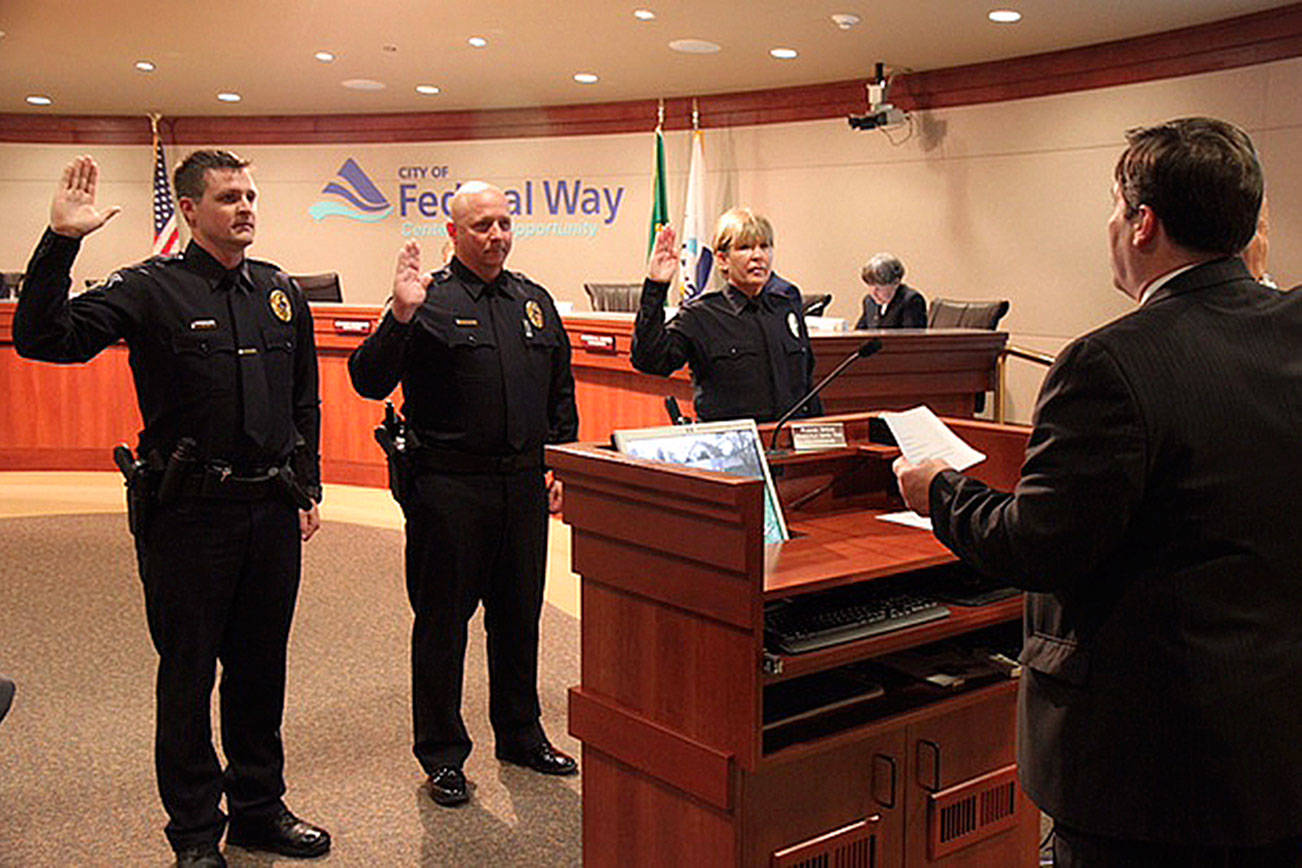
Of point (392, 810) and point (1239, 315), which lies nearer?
point (1239, 315)

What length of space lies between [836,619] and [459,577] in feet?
4.39

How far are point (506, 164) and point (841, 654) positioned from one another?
9.86 meters

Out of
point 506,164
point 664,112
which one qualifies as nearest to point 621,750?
point 664,112

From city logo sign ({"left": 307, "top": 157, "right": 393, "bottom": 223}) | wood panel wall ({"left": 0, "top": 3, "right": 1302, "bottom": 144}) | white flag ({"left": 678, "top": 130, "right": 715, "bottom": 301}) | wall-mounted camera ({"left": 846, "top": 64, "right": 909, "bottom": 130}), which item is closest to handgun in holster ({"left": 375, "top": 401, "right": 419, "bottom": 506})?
wood panel wall ({"left": 0, "top": 3, "right": 1302, "bottom": 144})

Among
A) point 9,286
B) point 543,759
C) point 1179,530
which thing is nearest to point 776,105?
point 9,286

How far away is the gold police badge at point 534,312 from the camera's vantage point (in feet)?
11.7

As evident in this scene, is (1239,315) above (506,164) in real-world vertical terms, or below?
below

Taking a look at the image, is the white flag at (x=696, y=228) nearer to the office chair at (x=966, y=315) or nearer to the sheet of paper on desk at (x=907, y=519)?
the office chair at (x=966, y=315)

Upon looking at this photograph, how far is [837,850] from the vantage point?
2410 millimetres

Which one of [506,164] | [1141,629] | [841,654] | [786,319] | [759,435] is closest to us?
[1141,629]

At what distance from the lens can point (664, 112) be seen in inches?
427

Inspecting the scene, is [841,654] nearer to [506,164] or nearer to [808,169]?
[808,169]

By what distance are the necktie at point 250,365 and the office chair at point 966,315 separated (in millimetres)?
5131

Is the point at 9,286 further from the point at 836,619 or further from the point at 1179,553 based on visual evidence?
the point at 1179,553
